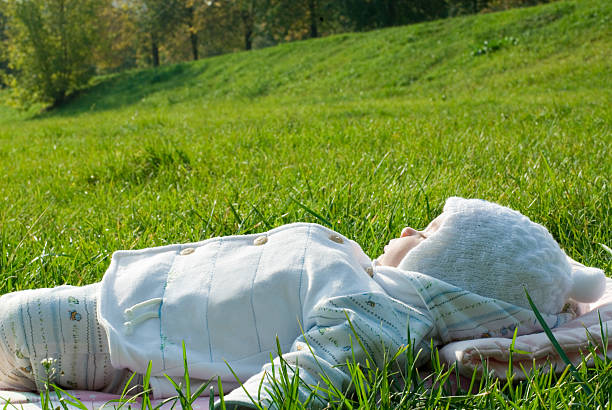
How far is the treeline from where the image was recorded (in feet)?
72.7

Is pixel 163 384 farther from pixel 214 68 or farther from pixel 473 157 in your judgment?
pixel 214 68

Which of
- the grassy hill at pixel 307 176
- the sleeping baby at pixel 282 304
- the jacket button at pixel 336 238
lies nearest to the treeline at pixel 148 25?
the grassy hill at pixel 307 176

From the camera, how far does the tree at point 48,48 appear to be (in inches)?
864

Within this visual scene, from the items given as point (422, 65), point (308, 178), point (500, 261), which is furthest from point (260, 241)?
point (422, 65)

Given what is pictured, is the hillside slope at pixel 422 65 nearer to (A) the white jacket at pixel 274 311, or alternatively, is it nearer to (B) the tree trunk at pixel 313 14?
(A) the white jacket at pixel 274 311

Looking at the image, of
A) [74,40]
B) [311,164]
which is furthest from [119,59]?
[311,164]

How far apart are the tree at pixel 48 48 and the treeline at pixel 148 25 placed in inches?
1.4

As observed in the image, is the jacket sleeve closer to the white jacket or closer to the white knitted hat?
the white jacket

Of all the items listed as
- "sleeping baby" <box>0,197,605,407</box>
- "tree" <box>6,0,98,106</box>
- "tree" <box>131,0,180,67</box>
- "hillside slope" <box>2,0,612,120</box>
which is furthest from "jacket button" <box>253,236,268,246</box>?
"tree" <box>131,0,180,67</box>

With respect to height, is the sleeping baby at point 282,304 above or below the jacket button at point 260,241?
below

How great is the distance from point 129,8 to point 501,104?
33.4 metres

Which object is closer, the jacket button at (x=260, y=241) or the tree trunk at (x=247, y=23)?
the jacket button at (x=260, y=241)

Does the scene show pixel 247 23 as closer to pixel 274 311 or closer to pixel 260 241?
pixel 260 241

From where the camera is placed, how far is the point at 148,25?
35.5 meters
